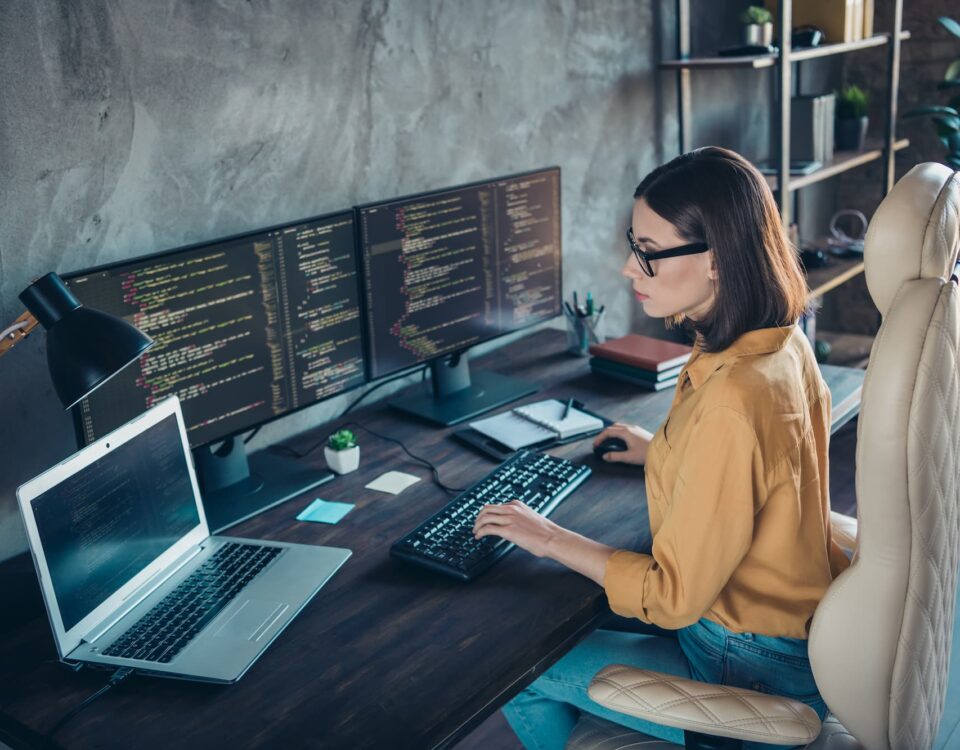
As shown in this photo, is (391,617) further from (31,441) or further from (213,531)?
(31,441)

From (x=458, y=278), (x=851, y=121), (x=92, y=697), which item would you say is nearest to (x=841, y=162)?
(x=851, y=121)

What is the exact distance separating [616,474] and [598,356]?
547mm

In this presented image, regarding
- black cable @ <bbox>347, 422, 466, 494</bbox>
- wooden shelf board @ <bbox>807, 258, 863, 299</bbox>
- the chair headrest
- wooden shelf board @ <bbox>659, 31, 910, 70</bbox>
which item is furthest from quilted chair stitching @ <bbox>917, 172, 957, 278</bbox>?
wooden shelf board @ <bbox>807, 258, 863, 299</bbox>

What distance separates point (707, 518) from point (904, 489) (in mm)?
275

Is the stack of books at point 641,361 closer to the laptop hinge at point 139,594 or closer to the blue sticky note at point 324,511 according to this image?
the blue sticky note at point 324,511

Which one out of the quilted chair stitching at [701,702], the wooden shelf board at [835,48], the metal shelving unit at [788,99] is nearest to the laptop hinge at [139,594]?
the quilted chair stitching at [701,702]

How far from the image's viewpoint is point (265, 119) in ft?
6.93

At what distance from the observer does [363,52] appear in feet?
7.52

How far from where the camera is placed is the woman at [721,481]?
146cm

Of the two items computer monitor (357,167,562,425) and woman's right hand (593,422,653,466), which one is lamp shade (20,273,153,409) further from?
woman's right hand (593,422,653,466)

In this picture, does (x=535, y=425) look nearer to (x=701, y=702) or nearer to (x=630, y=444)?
(x=630, y=444)

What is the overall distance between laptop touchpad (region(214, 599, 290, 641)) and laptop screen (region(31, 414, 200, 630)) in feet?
0.59

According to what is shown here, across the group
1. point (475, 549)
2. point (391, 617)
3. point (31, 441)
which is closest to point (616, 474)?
point (475, 549)

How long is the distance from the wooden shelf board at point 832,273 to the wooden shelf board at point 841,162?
0.32 metres
